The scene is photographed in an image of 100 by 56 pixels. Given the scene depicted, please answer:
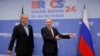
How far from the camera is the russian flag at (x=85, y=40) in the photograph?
452 centimetres

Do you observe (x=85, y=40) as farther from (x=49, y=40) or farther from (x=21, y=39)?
(x=21, y=39)

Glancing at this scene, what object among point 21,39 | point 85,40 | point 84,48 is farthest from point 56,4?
point 21,39

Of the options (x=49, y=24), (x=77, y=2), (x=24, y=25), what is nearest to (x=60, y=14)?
(x=77, y=2)

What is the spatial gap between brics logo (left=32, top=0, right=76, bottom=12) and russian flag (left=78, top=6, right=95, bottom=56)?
0.99 feet

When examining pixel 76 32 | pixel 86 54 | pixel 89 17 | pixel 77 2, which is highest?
pixel 77 2

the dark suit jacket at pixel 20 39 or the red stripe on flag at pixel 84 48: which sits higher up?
the dark suit jacket at pixel 20 39

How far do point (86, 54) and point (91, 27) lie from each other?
586 millimetres

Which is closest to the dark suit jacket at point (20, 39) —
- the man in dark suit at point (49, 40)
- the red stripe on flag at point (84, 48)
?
the man in dark suit at point (49, 40)

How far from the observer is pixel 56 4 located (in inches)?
187

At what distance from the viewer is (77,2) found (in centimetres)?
467

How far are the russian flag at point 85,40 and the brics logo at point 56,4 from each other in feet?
0.99

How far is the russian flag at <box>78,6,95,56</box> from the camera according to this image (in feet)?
14.8

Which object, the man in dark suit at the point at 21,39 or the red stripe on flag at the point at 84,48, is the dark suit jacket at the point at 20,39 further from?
the red stripe on flag at the point at 84,48

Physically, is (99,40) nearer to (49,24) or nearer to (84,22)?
(84,22)
